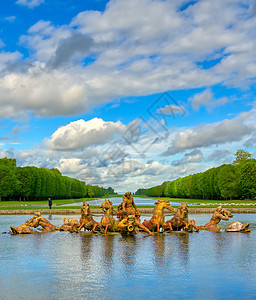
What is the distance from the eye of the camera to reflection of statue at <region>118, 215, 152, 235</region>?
19178 millimetres

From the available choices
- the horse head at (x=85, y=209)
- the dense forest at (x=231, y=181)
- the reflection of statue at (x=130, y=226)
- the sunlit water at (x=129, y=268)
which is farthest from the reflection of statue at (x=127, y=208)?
the dense forest at (x=231, y=181)

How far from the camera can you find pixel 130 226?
1917cm

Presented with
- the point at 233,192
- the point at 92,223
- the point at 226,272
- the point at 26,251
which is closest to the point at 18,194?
the point at 233,192

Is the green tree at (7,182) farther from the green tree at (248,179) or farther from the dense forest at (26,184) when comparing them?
the green tree at (248,179)

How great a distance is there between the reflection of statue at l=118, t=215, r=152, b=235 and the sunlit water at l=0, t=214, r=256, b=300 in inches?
71.9

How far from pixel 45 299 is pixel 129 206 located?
12.6 metres

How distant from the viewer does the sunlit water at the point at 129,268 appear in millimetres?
8531

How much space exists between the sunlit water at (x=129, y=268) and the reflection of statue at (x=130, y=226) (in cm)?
183

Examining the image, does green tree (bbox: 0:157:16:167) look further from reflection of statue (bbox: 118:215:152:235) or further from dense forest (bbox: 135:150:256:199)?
reflection of statue (bbox: 118:215:152:235)

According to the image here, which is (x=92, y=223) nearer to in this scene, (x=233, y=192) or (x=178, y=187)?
(x=233, y=192)

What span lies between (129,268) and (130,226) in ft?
27.3

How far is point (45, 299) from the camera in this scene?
8.04m

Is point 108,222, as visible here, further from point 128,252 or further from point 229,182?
point 229,182

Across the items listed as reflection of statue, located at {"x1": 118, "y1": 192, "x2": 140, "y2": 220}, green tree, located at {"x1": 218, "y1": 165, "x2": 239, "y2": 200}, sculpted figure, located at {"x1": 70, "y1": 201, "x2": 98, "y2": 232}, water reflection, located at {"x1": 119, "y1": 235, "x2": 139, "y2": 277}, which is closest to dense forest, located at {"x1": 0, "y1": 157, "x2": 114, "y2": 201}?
green tree, located at {"x1": 218, "y1": 165, "x2": 239, "y2": 200}
